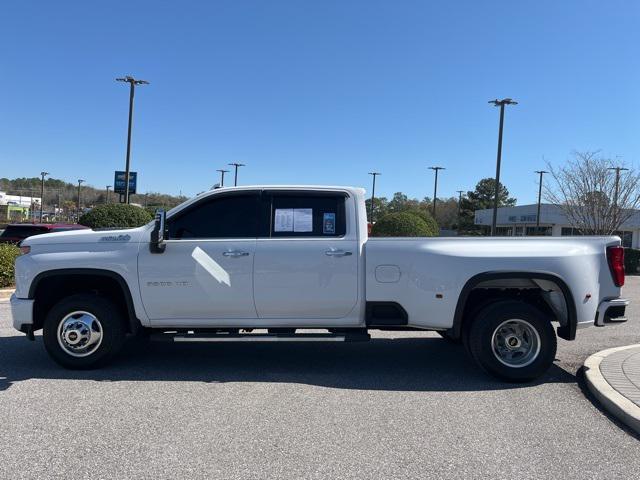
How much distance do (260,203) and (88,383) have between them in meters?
2.52

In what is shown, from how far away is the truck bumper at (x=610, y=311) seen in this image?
5.99 metres

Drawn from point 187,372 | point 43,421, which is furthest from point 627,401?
point 43,421

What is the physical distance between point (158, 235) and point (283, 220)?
4.26 ft

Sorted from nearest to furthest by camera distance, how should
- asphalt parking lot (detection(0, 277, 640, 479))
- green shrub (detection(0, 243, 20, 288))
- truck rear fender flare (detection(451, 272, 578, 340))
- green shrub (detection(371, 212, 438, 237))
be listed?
asphalt parking lot (detection(0, 277, 640, 479))
truck rear fender flare (detection(451, 272, 578, 340))
green shrub (detection(0, 243, 20, 288))
green shrub (detection(371, 212, 438, 237))

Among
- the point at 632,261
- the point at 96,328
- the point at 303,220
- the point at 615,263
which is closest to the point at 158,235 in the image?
the point at 96,328

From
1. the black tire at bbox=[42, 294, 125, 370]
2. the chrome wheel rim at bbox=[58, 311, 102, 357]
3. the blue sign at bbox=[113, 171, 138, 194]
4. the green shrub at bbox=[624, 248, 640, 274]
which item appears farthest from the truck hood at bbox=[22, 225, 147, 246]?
the green shrub at bbox=[624, 248, 640, 274]

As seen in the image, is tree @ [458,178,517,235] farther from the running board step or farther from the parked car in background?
the running board step

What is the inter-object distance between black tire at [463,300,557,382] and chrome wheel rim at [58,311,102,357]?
396 centimetres

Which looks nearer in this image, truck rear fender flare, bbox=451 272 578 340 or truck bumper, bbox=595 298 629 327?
truck rear fender flare, bbox=451 272 578 340

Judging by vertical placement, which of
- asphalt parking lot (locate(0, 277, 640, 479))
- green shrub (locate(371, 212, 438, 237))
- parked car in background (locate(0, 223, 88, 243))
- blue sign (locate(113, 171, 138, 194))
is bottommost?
asphalt parking lot (locate(0, 277, 640, 479))

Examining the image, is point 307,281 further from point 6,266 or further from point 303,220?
point 6,266

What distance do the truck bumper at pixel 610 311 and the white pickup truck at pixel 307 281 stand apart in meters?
0.02

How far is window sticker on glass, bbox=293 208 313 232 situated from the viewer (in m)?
6.05

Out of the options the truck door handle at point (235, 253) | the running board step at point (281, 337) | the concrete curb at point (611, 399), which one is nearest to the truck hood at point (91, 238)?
the truck door handle at point (235, 253)
